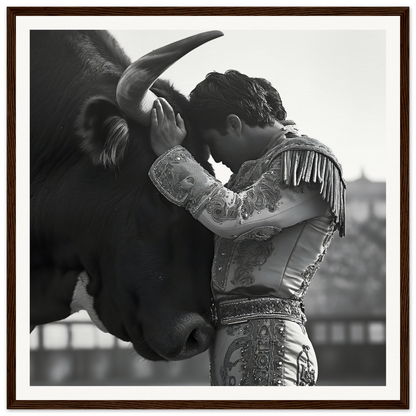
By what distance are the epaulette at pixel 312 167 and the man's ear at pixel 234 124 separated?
5.4 inches

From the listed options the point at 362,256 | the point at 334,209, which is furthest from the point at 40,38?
the point at 362,256

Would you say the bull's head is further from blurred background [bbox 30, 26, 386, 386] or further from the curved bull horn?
blurred background [bbox 30, 26, 386, 386]

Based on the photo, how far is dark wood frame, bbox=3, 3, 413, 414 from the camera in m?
1.88

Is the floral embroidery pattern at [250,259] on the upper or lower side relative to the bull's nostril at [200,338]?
upper

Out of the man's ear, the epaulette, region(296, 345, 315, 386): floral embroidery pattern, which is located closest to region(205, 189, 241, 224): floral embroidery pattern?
the epaulette

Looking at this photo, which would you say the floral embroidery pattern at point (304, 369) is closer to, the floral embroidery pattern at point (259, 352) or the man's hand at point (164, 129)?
the floral embroidery pattern at point (259, 352)

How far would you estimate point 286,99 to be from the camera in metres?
2.00

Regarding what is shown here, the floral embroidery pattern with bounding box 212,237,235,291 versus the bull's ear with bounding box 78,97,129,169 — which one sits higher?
the bull's ear with bounding box 78,97,129,169

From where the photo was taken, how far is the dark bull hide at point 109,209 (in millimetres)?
1880

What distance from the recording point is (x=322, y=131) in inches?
79.5

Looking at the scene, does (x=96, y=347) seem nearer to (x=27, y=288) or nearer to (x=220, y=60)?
(x=27, y=288)

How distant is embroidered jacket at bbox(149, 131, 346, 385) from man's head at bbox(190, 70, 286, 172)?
4 centimetres

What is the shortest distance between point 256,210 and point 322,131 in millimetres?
427

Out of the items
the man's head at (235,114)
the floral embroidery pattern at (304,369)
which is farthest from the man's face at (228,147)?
the floral embroidery pattern at (304,369)
